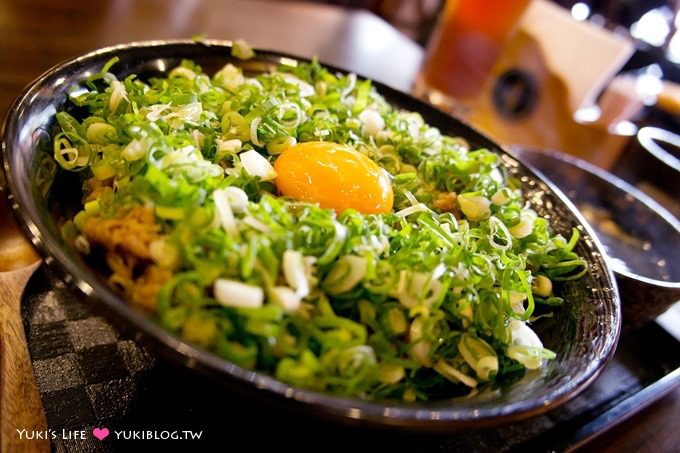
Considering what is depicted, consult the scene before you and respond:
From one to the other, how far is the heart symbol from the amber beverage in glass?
106 inches

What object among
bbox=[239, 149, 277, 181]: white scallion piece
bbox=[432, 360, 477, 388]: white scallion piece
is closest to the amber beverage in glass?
bbox=[239, 149, 277, 181]: white scallion piece

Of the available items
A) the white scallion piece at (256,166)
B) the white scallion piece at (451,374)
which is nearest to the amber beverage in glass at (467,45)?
the white scallion piece at (256,166)

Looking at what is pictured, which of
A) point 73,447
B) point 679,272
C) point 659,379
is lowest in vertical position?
point 73,447

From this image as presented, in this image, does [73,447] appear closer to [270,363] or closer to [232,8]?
[270,363]

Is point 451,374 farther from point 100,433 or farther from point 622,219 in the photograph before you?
point 622,219

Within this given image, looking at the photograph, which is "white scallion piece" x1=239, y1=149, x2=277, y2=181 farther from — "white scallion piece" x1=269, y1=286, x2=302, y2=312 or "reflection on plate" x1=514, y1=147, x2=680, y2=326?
"reflection on plate" x1=514, y1=147, x2=680, y2=326

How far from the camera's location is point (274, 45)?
3299 millimetres

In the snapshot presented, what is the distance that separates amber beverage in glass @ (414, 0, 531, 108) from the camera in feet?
10.2

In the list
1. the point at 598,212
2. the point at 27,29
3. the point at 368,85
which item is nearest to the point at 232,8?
the point at 27,29

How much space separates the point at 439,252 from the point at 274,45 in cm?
248

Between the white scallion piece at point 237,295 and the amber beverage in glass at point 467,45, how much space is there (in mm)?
2628

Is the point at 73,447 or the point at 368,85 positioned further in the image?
the point at 368,85

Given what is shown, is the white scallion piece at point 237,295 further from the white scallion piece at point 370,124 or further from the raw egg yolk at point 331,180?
the white scallion piece at point 370,124

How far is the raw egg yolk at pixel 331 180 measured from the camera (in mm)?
1390
